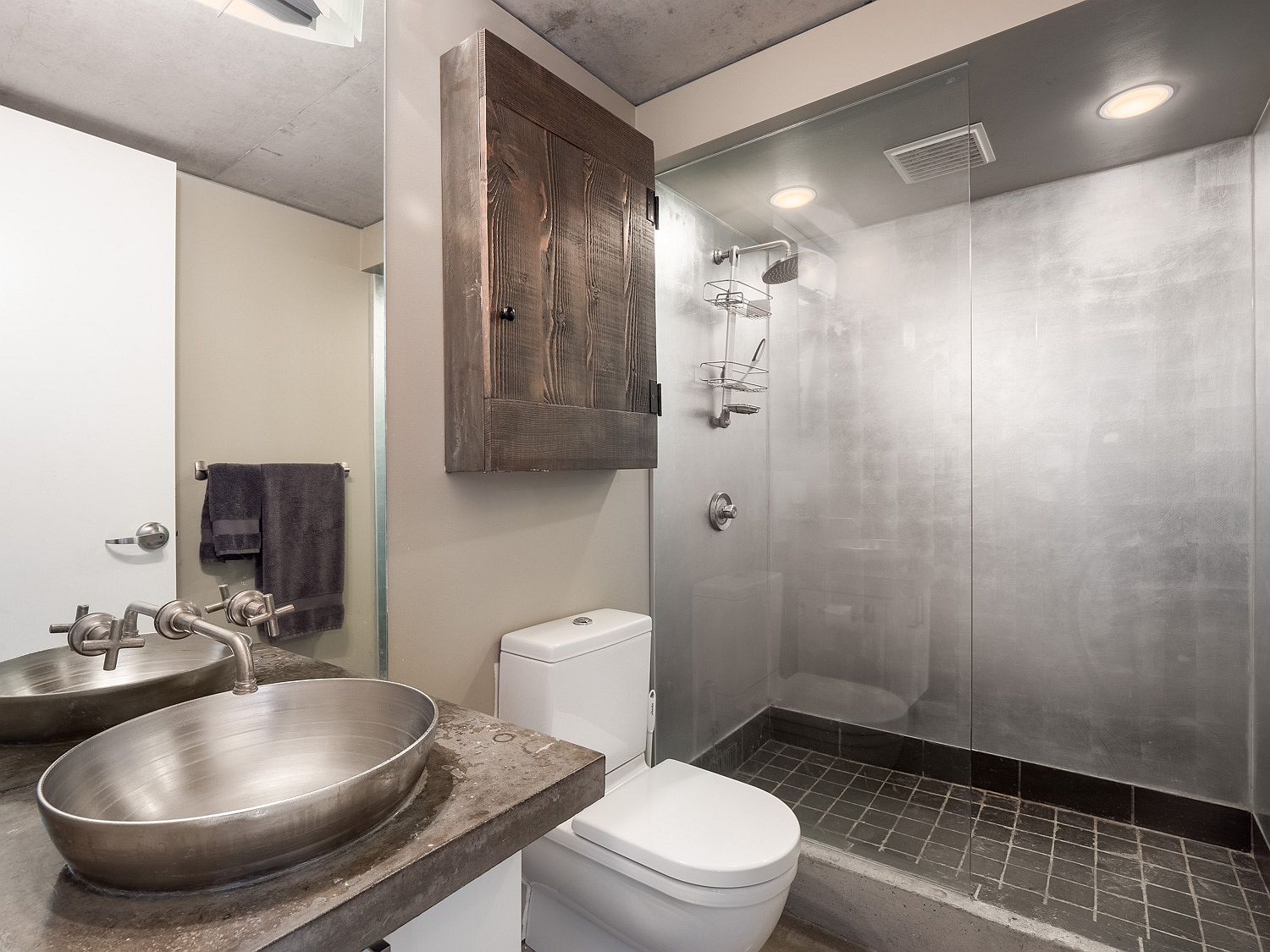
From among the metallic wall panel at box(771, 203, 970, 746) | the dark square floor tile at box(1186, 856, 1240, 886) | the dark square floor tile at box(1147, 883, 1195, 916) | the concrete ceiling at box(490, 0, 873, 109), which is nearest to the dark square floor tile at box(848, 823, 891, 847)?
→ the metallic wall panel at box(771, 203, 970, 746)

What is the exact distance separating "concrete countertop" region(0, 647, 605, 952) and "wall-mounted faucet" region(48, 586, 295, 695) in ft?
0.52

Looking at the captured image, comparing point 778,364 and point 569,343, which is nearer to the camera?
point 569,343

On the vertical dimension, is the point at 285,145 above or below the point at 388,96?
below

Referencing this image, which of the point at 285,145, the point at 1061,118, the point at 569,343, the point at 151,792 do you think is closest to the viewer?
the point at 151,792

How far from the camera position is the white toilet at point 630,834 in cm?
135

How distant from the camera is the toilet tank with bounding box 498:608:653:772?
1.65m

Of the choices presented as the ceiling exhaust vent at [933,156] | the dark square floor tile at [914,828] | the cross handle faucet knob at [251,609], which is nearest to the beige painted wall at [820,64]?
the ceiling exhaust vent at [933,156]

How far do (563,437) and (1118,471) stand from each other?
1982mm

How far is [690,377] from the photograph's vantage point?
223cm

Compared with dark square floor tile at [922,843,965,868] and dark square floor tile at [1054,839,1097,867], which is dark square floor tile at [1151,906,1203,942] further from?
dark square floor tile at [922,843,965,868]

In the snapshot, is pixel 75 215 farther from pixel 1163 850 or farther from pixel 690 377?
pixel 1163 850

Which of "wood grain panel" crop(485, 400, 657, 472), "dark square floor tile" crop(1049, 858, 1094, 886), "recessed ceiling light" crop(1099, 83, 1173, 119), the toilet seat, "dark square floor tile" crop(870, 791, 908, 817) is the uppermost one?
"recessed ceiling light" crop(1099, 83, 1173, 119)

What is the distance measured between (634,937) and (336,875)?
0.99 m

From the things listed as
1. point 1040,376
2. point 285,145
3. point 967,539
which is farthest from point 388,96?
point 1040,376
